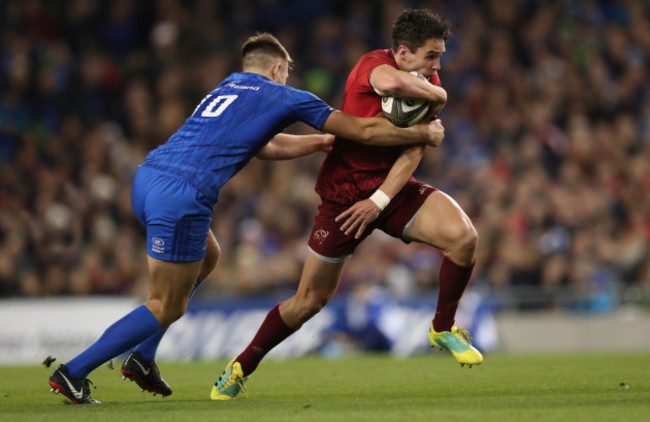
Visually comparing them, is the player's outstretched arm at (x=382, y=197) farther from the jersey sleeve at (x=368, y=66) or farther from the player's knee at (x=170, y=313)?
the player's knee at (x=170, y=313)

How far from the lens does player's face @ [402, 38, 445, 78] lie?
6.55m

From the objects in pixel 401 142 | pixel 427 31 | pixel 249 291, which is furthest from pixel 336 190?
pixel 249 291

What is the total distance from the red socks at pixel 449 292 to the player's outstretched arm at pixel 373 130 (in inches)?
33.0

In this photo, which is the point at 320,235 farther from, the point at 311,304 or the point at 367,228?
the point at 311,304

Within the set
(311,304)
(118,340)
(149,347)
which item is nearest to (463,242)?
(311,304)

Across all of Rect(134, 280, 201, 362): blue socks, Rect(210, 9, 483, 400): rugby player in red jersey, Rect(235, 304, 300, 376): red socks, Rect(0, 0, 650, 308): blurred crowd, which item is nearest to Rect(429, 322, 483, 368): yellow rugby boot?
Rect(210, 9, 483, 400): rugby player in red jersey

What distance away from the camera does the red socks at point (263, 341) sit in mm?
6707

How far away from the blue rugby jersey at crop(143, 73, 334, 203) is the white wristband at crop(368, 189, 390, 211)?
2.00 ft

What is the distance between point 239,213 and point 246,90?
9108mm

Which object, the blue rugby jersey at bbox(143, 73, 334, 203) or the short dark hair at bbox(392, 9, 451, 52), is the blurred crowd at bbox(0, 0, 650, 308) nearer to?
the short dark hair at bbox(392, 9, 451, 52)

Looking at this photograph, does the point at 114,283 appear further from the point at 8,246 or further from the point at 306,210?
the point at 306,210

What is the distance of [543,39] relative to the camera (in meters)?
18.3

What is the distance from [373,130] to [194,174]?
1138 millimetres

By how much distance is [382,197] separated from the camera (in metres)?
6.52
